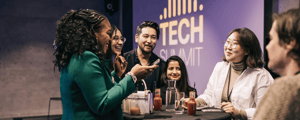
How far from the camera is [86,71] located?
1.01 metres

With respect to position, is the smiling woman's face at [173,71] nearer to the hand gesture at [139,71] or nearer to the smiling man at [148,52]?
the smiling man at [148,52]

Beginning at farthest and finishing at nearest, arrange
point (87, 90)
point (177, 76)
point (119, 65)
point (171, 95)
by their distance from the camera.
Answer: point (177, 76) → point (171, 95) → point (119, 65) → point (87, 90)

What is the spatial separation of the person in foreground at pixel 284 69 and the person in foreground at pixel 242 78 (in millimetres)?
1267

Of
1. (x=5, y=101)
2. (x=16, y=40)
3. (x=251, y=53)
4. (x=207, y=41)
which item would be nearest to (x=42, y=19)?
(x=16, y=40)

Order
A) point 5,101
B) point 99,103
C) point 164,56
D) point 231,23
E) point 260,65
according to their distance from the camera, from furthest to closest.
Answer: point 5,101
point 164,56
point 231,23
point 260,65
point 99,103

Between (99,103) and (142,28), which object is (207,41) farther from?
(99,103)

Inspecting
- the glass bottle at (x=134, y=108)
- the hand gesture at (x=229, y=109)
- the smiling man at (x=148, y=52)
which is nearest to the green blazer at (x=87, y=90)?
the glass bottle at (x=134, y=108)

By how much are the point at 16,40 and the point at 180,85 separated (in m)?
4.44

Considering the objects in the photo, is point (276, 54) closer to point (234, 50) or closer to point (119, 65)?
point (119, 65)

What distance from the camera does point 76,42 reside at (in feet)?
3.49

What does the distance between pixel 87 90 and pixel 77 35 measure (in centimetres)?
28

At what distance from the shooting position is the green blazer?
1008mm

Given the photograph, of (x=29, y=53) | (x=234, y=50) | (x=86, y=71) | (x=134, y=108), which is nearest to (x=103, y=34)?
(x=86, y=71)

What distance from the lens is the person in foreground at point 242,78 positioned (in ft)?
7.04
